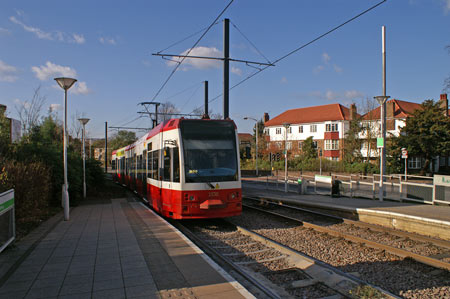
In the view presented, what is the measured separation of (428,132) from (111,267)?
133ft

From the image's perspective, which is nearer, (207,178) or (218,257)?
(218,257)

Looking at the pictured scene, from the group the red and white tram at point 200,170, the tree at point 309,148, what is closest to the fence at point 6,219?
the red and white tram at point 200,170

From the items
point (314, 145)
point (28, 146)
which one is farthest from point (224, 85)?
point (314, 145)

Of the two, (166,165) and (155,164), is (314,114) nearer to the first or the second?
(155,164)

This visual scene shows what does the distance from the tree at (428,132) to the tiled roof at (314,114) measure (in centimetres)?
2143

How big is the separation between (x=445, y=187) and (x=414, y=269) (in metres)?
8.74

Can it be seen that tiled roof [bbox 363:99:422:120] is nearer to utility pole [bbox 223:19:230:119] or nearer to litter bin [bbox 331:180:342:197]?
litter bin [bbox 331:180:342:197]

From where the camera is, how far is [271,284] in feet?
19.5

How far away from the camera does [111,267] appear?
6.20 metres

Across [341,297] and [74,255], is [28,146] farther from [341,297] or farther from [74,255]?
[341,297]

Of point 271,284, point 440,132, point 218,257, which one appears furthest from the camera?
point 440,132

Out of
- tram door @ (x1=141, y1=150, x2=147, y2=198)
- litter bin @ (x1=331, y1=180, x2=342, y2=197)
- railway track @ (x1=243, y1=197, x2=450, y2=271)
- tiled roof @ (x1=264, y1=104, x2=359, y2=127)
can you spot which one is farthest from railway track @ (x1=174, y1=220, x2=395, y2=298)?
tiled roof @ (x1=264, y1=104, x2=359, y2=127)

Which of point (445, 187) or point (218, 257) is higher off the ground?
point (445, 187)

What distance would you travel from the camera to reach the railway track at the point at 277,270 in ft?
18.1
